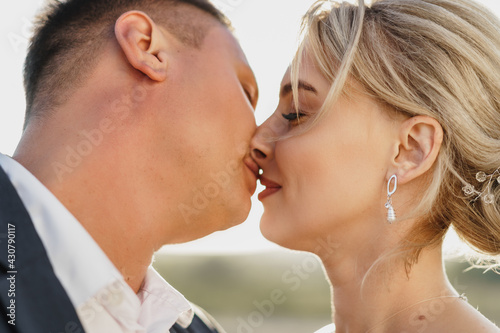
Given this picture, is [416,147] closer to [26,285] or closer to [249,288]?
[26,285]

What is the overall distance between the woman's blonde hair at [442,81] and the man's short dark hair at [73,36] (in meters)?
0.75

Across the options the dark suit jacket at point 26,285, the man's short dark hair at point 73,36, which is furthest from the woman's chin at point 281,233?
the dark suit jacket at point 26,285

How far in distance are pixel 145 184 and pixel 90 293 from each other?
63 cm

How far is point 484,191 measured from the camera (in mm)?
2646

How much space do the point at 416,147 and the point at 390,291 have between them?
0.65 m

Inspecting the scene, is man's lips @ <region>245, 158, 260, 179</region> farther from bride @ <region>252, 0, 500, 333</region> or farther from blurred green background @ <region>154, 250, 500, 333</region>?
blurred green background @ <region>154, 250, 500, 333</region>

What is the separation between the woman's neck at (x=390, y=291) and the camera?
2.59 m

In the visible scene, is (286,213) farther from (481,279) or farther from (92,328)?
(481,279)

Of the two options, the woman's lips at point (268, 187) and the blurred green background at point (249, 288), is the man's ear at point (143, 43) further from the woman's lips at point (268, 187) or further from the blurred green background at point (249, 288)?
the blurred green background at point (249, 288)

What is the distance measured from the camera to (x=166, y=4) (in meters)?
3.02

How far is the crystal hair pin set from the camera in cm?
263

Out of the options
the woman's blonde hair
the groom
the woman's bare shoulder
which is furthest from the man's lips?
the woman's bare shoulder

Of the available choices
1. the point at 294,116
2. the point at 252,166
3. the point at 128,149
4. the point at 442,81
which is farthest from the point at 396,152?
the point at 128,149

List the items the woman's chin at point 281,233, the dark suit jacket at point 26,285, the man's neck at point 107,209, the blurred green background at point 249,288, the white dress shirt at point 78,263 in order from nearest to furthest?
the dark suit jacket at point 26,285 → the white dress shirt at point 78,263 → the man's neck at point 107,209 → the woman's chin at point 281,233 → the blurred green background at point 249,288
